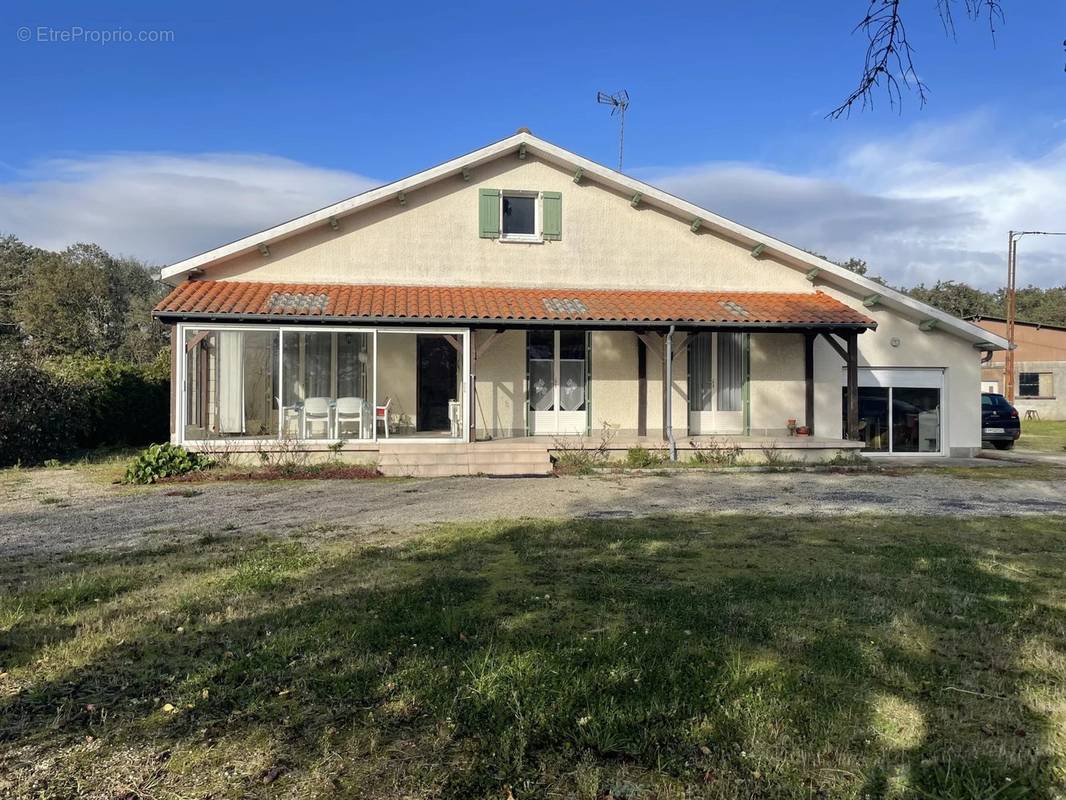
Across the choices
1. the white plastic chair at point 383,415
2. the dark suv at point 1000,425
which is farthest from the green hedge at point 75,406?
the dark suv at point 1000,425

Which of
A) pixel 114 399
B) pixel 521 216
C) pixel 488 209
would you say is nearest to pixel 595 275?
pixel 521 216

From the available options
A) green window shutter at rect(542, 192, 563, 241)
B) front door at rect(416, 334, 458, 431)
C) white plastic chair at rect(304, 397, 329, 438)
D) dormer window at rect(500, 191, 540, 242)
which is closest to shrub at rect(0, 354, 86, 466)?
white plastic chair at rect(304, 397, 329, 438)

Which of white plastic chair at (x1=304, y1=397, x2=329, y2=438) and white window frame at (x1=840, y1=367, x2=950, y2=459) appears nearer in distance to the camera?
white plastic chair at (x1=304, y1=397, x2=329, y2=438)

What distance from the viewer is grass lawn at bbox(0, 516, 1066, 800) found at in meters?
2.67

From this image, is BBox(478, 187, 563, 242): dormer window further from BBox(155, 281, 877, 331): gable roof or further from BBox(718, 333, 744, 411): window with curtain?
BBox(718, 333, 744, 411): window with curtain

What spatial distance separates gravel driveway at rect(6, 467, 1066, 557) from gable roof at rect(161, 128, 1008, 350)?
15.1 ft

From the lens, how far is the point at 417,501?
9438 millimetres

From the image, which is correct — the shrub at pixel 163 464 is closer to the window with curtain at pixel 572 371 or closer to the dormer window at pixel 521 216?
the window with curtain at pixel 572 371

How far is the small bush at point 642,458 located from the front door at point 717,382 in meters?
2.72

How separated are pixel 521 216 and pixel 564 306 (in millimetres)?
2858

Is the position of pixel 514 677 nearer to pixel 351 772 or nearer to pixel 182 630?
pixel 351 772

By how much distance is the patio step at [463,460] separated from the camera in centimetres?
1252

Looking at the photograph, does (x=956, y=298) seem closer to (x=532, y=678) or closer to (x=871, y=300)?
(x=871, y=300)

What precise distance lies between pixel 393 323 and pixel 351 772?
11068 millimetres
